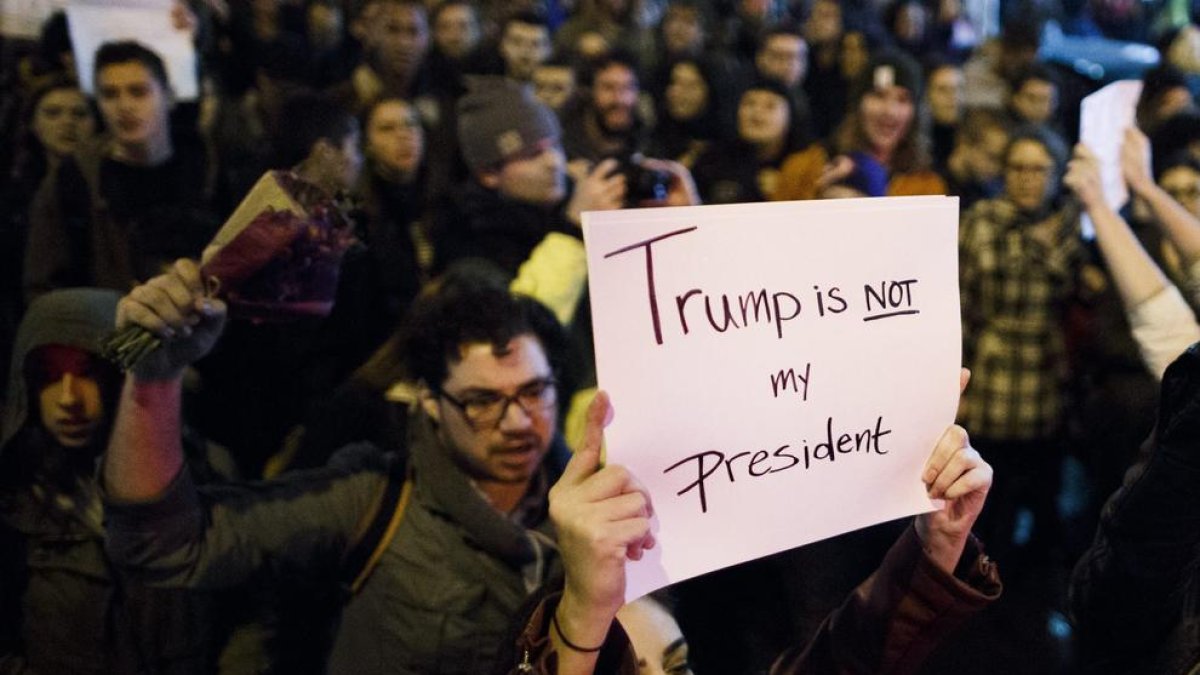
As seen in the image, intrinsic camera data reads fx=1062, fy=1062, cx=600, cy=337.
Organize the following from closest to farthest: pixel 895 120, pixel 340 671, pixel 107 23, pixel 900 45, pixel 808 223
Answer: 1. pixel 808 223
2. pixel 340 671
3. pixel 107 23
4. pixel 895 120
5. pixel 900 45

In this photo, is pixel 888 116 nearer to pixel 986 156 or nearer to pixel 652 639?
A: pixel 986 156

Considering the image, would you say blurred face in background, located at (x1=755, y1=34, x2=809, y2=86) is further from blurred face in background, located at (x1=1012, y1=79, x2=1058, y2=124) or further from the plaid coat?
the plaid coat

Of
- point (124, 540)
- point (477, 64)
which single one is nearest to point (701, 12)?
point (477, 64)

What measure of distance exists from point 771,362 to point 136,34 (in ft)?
10.7

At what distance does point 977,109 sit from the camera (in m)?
5.10

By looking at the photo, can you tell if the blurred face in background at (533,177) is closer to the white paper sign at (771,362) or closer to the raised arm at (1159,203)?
the raised arm at (1159,203)

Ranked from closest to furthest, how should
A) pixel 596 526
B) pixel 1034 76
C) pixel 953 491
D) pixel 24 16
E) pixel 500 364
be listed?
pixel 596 526 → pixel 953 491 → pixel 500 364 → pixel 24 16 → pixel 1034 76

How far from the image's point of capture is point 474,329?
1924 mm

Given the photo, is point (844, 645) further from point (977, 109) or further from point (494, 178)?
point (977, 109)

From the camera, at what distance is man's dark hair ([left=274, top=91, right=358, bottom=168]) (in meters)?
3.32

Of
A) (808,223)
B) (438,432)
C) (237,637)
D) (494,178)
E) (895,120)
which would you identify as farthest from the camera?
(895,120)

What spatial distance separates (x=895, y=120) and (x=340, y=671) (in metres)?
3.65

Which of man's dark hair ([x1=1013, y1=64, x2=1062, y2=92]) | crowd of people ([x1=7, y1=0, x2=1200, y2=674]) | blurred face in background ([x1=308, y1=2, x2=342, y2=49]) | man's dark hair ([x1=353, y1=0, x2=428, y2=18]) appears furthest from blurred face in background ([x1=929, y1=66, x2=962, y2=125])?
blurred face in background ([x1=308, y1=2, x2=342, y2=49])

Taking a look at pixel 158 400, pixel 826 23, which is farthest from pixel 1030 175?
pixel 826 23
